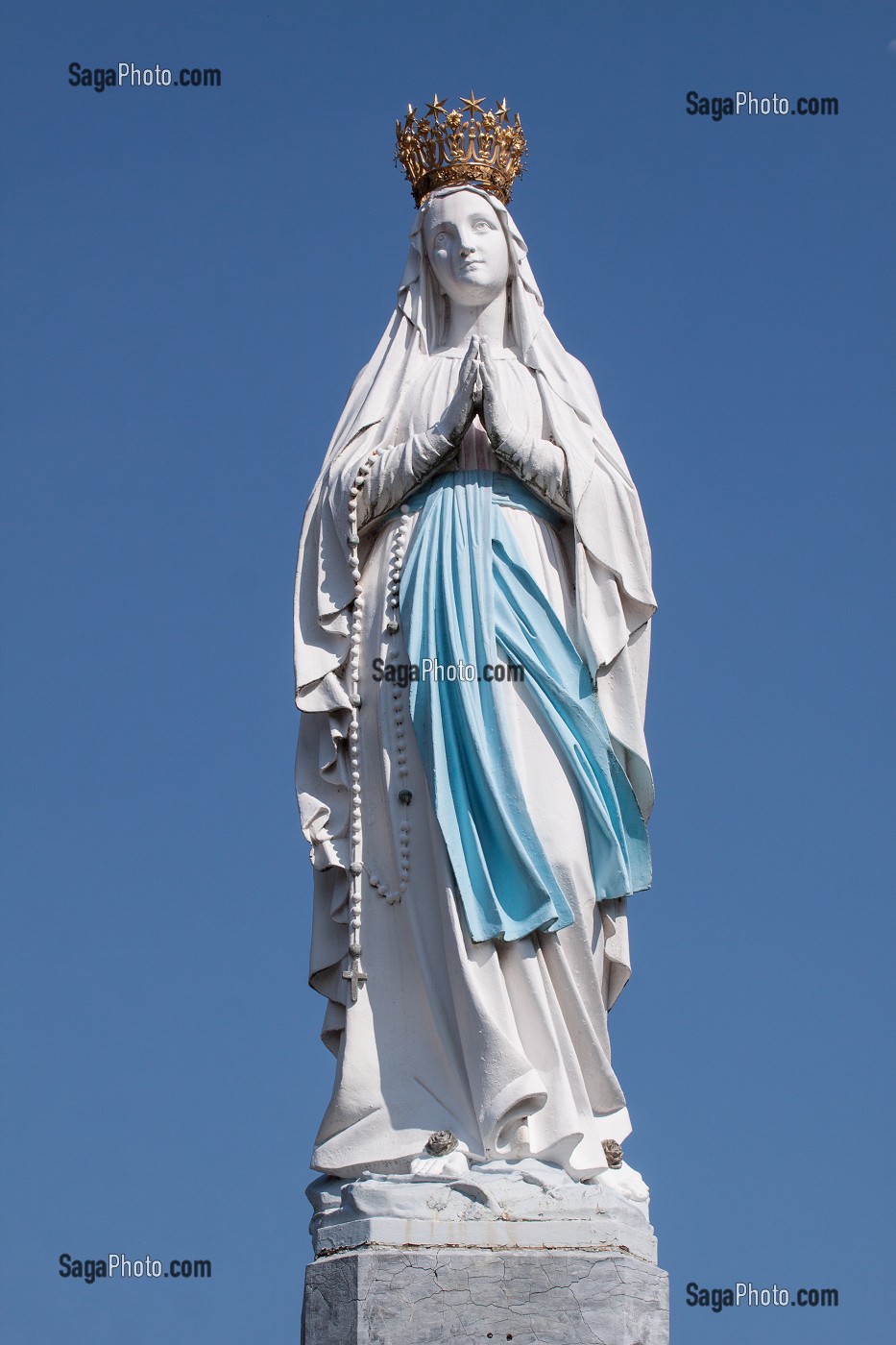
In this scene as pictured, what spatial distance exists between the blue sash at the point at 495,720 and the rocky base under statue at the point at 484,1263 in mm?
1208

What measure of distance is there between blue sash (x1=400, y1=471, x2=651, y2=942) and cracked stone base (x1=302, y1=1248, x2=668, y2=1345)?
153 centimetres

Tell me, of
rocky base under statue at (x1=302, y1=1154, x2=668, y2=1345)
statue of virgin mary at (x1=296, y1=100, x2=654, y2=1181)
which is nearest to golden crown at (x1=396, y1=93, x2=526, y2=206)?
statue of virgin mary at (x1=296, y1=100, x2=654, y2=1181)

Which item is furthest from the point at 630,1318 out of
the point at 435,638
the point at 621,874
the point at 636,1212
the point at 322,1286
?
the point at 435,638

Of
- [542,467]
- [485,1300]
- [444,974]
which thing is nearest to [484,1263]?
[485,1300]

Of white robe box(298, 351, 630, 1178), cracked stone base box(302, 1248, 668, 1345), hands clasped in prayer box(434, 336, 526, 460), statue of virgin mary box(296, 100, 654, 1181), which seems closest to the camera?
cracked stone base box(302, 1248, 668, 1345)

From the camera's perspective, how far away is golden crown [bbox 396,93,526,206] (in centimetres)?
1252

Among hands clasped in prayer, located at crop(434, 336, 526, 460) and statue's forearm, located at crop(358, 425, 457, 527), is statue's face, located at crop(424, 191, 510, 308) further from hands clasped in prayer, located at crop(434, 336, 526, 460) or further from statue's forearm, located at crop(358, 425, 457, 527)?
statue's forearm, located at crop(358, 425, 457, 527)

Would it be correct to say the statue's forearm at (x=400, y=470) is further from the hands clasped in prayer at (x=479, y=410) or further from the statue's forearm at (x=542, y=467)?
the statue's forearm at (x=542, y=467)

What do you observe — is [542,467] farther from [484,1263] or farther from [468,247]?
[484,1263]

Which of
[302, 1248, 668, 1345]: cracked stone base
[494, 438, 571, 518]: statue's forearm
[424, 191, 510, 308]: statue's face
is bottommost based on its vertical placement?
[302, 1248, 668, 1345]: cracked stone base

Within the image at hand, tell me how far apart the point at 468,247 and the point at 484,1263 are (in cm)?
523

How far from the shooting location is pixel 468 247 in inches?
483

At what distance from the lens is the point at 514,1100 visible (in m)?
10.6

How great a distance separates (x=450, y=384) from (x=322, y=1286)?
15.2ft
